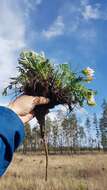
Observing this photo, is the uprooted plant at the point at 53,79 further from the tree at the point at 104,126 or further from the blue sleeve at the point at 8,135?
the tree at the point at 104,126

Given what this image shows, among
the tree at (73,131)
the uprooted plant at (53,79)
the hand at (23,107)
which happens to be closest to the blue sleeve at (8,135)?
the hand at (23,107)

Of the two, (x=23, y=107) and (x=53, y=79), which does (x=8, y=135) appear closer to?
(x=23, y=107)

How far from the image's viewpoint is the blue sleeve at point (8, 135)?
6.98 ft

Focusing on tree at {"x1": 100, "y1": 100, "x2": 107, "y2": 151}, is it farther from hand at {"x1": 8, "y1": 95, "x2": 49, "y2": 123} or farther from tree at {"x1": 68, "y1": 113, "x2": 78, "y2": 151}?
hand at {"x1": 8, "y1": 95, "x2": 49, "y2": 123}

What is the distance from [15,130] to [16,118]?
0.08 m

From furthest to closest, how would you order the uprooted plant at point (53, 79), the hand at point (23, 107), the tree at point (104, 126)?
1. the tree at point (104, 126)
2. the uprooted plant at point (53, 79)
3. the hand at point (23, 107)

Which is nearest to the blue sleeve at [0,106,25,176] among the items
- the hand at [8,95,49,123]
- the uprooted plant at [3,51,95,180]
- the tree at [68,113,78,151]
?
the hand at [8,95,49,123]

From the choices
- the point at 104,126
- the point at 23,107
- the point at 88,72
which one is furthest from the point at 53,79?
the point at 104,126

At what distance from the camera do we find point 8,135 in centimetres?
216

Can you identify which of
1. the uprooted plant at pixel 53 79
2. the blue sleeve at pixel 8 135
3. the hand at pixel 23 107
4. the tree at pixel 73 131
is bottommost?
the blue sleeve at pixel 8 135

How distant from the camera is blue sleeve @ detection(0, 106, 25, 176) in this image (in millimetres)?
2129

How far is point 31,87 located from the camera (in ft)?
15.7

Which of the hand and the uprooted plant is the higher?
the uprooted plant

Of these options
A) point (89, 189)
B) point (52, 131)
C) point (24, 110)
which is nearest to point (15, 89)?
point (24, 110)
